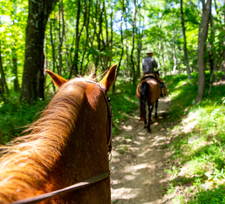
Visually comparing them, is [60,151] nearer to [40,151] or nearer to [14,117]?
[40,151]

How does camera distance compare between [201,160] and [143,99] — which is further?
[143,99]

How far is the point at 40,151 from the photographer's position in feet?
3.10

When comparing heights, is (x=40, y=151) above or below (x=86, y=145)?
above

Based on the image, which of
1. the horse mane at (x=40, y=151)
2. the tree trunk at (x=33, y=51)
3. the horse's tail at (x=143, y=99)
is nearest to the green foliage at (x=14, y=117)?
the tree trunk at (x=33, y=51)

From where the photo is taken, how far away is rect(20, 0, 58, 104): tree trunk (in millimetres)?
5219

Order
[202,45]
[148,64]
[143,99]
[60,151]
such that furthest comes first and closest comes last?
1. [148,64]
2. [202,45]
3. [143,99]
4. [60,151]

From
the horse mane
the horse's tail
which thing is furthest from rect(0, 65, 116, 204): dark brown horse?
the horse's tail

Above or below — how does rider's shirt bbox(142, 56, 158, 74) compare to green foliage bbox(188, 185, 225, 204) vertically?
above

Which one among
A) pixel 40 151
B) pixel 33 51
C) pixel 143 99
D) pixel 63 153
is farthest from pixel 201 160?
pixel 33 51

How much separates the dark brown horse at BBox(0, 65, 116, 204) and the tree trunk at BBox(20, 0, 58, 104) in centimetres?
455

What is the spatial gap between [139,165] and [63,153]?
3905 millimetres

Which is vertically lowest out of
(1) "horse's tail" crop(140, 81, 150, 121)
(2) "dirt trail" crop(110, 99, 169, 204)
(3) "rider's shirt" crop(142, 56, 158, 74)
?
(2) "dirt trail" crop(110, 99, 169, 204)

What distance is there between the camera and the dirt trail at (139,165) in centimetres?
345

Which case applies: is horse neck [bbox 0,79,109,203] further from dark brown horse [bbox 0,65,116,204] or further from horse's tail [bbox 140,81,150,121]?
horse's tail [bbox 140,81,150,121]
